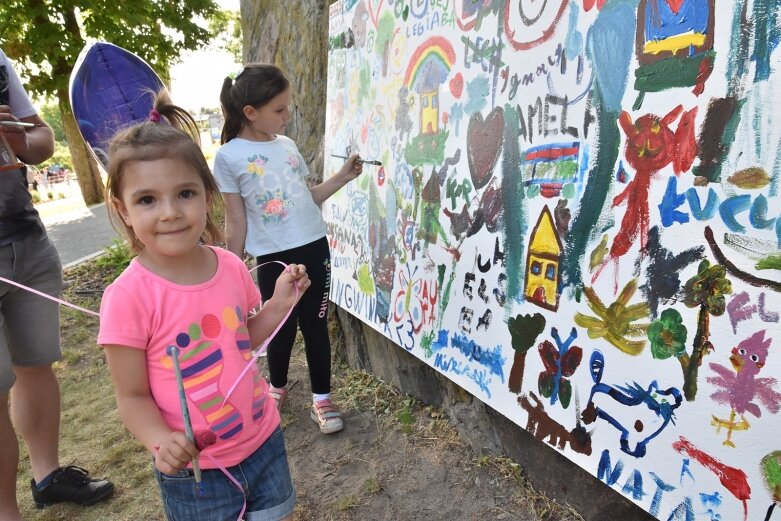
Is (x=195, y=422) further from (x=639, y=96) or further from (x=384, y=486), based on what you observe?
(x=639, y=96)

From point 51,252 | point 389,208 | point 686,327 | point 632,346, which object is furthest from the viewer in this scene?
point 389,208

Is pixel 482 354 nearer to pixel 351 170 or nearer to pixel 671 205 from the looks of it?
pixel 671 205

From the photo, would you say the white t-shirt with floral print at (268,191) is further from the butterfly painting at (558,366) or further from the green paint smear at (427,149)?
Answer: the butterfly painting at (558,366)

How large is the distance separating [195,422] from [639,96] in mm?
1392

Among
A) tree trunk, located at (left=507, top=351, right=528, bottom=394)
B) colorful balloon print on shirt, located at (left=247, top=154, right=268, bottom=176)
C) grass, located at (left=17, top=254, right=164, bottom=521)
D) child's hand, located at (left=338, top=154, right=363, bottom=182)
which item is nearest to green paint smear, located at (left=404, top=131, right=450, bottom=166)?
child's hand, located at (left=338, top=154, right=363, bottom=182)

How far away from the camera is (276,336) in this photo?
2674 millimetres

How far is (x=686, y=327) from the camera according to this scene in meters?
1.34

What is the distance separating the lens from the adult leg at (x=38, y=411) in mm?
2322

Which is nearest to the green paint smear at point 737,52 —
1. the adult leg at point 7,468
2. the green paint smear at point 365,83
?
the green paint smear at point 365,83

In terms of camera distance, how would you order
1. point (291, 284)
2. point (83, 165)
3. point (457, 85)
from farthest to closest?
point (83, 165) < point (457, 85) < point (291, 284)

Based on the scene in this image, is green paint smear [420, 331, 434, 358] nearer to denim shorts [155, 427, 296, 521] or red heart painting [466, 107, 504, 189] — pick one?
red heart painting [466, 107, 504, 189]

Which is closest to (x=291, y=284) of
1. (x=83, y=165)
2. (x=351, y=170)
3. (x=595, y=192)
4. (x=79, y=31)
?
(x=595, y=192)

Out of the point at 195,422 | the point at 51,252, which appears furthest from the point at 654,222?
the point at 51,252

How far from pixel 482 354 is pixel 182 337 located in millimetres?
1090
